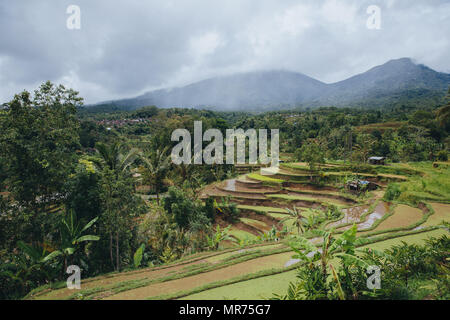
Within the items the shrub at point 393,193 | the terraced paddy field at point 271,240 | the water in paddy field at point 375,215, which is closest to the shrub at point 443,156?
the terraced paddy field at point 271,240

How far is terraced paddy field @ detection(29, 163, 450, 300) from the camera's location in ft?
16.6

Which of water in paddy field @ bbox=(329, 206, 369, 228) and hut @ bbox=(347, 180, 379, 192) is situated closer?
water in paddy field @ bbox=(329, 206, 369, 228)

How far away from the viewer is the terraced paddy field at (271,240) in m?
5.05

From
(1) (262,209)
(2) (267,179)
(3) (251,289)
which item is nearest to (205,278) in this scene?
(3) (251,289)

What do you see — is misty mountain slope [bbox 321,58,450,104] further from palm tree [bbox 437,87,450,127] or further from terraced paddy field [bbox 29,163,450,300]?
terraced paddy field [bbox 29,163,450,300]

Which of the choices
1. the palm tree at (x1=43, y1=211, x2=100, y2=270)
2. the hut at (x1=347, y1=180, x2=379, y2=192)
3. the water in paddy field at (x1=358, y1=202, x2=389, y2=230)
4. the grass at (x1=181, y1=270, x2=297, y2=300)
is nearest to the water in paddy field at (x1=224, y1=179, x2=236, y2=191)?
the hut at (x1=347, y1=180, x2=379, y2=192)

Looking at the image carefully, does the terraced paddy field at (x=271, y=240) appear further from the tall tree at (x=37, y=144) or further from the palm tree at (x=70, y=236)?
the tall tree at (x=37, y=144)

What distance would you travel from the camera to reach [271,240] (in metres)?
10.2

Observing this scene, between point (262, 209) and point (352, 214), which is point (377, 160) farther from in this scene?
point (262, 209)

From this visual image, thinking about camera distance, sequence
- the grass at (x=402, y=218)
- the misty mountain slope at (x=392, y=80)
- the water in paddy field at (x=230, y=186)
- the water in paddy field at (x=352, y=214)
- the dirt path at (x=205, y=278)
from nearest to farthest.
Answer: the dirt path at (x=205, y=278) < the grass at (x=402, y=218) < the water in paddy field at (x=352, y=214) < the water in paddy field at (x=230, y=186) < the misty mountain slope at (x=392, y=80)

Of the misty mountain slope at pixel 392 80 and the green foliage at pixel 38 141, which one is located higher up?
the misty mountain slope at pixel 392 80
